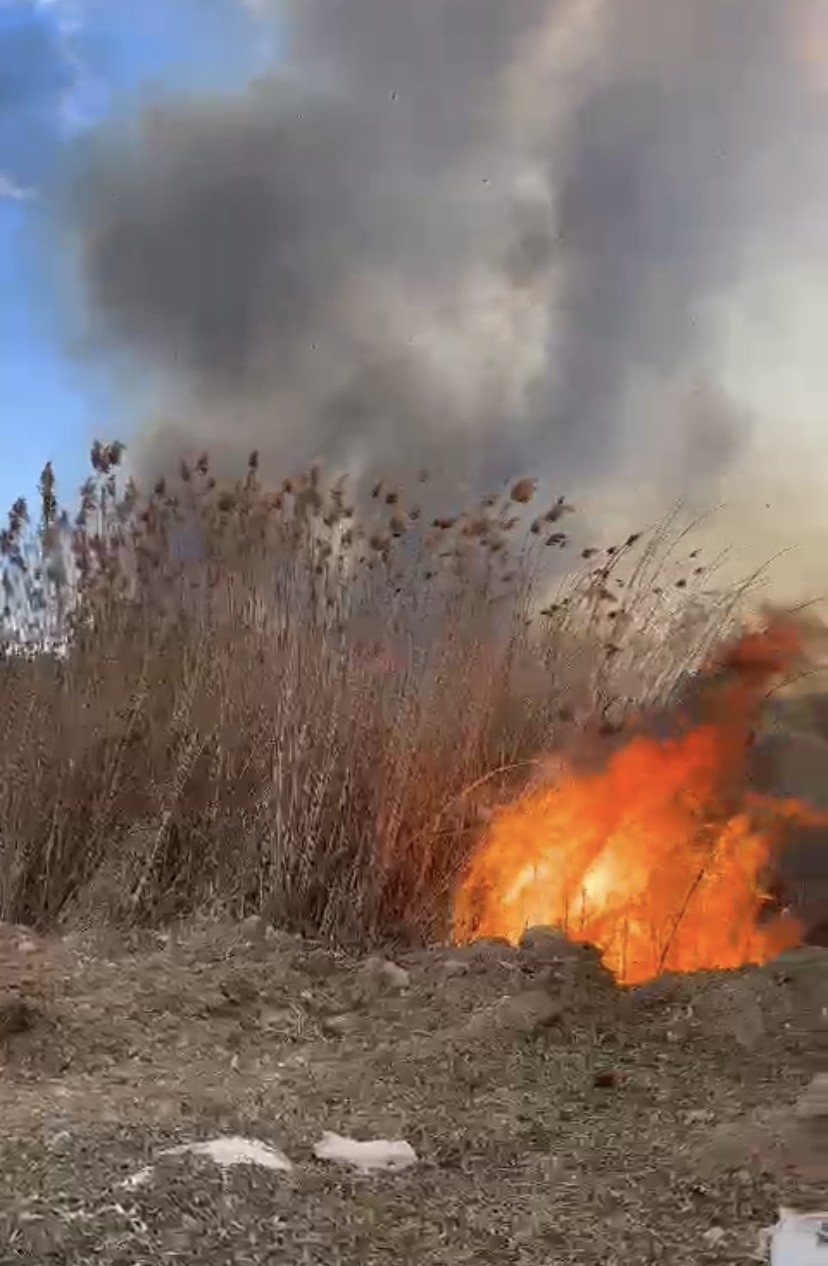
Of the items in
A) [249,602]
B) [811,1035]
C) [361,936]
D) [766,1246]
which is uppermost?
[249,602]

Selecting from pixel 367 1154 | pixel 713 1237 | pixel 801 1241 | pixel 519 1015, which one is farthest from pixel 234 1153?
pixel 519 1015

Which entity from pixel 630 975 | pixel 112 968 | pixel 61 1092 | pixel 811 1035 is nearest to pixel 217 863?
pixel 112 968

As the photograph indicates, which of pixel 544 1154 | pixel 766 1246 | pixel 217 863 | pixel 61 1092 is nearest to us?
pixel 766 1246

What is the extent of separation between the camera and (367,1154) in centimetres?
276

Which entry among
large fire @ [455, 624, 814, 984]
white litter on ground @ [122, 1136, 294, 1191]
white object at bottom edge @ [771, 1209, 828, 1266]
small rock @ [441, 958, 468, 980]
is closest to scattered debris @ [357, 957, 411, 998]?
small rock @ [441, 958, 468, 980]

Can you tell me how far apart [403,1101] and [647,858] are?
1836 millimetres

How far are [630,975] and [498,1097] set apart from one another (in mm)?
1542

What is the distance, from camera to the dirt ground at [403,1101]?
236 cm

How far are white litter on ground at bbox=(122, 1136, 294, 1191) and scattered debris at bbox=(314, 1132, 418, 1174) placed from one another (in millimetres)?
118

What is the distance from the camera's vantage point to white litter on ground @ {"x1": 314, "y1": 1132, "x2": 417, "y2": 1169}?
2717 mm

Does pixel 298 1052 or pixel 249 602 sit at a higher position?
pixel 249 602

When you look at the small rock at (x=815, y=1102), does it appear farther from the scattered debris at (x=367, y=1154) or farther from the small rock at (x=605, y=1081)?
the scattered debris at (x=367, y=1154)

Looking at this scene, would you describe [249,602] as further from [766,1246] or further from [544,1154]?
[766,1246]

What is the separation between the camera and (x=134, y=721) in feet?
17.6
